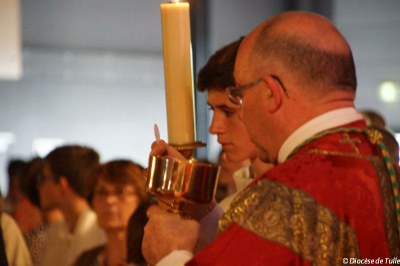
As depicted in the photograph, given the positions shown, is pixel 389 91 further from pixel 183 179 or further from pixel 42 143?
pixel 183 179

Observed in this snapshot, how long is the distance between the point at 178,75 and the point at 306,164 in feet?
1.41

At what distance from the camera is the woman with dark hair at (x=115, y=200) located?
14.1 feet

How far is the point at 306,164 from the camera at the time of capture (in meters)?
2.04

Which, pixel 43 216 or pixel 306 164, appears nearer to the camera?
pixel 306 164

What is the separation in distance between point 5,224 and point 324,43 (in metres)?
→ 3.26

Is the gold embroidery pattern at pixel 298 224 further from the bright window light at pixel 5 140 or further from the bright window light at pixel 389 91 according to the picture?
the bright window light at pixel 5 140

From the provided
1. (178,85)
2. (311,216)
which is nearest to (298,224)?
(311,216)

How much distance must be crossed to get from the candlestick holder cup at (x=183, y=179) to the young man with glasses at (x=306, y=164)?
14 cm

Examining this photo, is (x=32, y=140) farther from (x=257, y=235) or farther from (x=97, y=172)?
(x=257, y=235)

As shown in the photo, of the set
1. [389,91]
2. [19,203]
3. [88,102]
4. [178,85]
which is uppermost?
[178,85]

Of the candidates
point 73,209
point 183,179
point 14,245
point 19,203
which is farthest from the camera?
point 19,203

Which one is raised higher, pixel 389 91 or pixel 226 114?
pixel 226 114

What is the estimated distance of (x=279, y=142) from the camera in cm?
212

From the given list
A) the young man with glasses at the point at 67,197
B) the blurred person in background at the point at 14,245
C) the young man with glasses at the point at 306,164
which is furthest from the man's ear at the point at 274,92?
the blurred person in background at the point at 14,245
